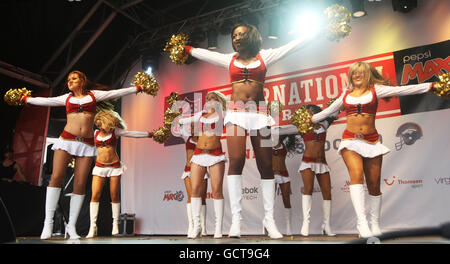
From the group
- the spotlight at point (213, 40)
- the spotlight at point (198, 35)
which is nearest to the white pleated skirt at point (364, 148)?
the spotlight at point (213, 40)

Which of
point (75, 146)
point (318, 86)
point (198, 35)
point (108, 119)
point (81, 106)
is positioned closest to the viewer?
point (75, 146)

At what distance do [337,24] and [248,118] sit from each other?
132 cm

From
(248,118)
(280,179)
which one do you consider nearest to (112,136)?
(280,179)

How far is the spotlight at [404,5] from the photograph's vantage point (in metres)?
6.68

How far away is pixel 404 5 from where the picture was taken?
6688 mm

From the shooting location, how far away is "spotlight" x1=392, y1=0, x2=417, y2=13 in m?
6.68

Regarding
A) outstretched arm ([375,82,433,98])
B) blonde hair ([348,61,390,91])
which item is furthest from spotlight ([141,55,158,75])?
outstretched arm ([375,82,433,98])

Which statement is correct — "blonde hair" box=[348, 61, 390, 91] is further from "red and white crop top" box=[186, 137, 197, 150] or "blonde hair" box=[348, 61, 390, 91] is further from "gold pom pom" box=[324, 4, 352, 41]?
"red and white crop top" box=[186, 137, 197, 150]

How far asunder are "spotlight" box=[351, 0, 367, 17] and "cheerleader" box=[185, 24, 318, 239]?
3780 mm

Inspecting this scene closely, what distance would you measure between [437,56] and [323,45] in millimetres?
2079

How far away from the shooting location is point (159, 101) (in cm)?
947

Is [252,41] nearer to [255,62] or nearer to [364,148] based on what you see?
[255,62]
